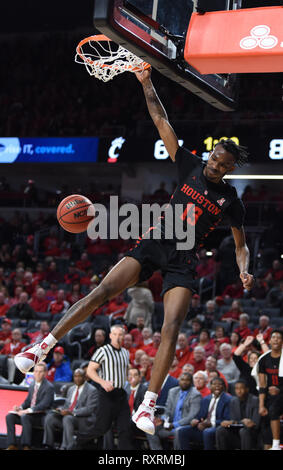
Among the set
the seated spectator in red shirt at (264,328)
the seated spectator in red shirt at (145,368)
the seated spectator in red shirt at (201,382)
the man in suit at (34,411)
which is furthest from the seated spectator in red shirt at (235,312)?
the man in suit at (34,411)

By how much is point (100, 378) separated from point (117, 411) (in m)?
0.54

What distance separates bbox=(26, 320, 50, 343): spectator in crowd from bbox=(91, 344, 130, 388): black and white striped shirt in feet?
11.6

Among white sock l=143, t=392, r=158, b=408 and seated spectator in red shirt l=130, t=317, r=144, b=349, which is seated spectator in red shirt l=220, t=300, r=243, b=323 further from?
white sock l=143, t=392, r=158, b=408

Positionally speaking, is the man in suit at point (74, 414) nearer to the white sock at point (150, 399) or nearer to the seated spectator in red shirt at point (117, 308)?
the seated spectator in red shirt at point (117, 308)

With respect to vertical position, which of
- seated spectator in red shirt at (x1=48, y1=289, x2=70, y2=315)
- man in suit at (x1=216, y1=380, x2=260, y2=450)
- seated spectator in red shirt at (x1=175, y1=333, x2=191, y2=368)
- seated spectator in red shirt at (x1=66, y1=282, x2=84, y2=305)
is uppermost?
seated spectator in red shirt at (x1=66, y1=282, x2=84, y2=305)

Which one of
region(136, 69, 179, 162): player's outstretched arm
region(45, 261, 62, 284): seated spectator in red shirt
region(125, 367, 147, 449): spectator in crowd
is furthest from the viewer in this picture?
region(45, 261, 62, 284): seated spectator in red shirt

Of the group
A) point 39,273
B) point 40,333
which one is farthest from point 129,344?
point 39,273

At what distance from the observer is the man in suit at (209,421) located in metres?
9.74

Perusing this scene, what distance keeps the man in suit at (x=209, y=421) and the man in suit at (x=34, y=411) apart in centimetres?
230

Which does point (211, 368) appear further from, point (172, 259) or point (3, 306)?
point (3, 306)

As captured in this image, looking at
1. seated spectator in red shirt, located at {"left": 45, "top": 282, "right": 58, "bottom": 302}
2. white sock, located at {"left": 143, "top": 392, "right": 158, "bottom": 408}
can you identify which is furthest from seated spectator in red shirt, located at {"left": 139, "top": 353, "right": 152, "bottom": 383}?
white sock, located at {"left": 143, "top": 392, "right": 158, "bottom": 408}

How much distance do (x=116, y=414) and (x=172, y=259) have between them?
Result: 5052 mm

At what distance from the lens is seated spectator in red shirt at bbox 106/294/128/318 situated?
567 inches

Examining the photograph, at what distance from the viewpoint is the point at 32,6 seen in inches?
899
